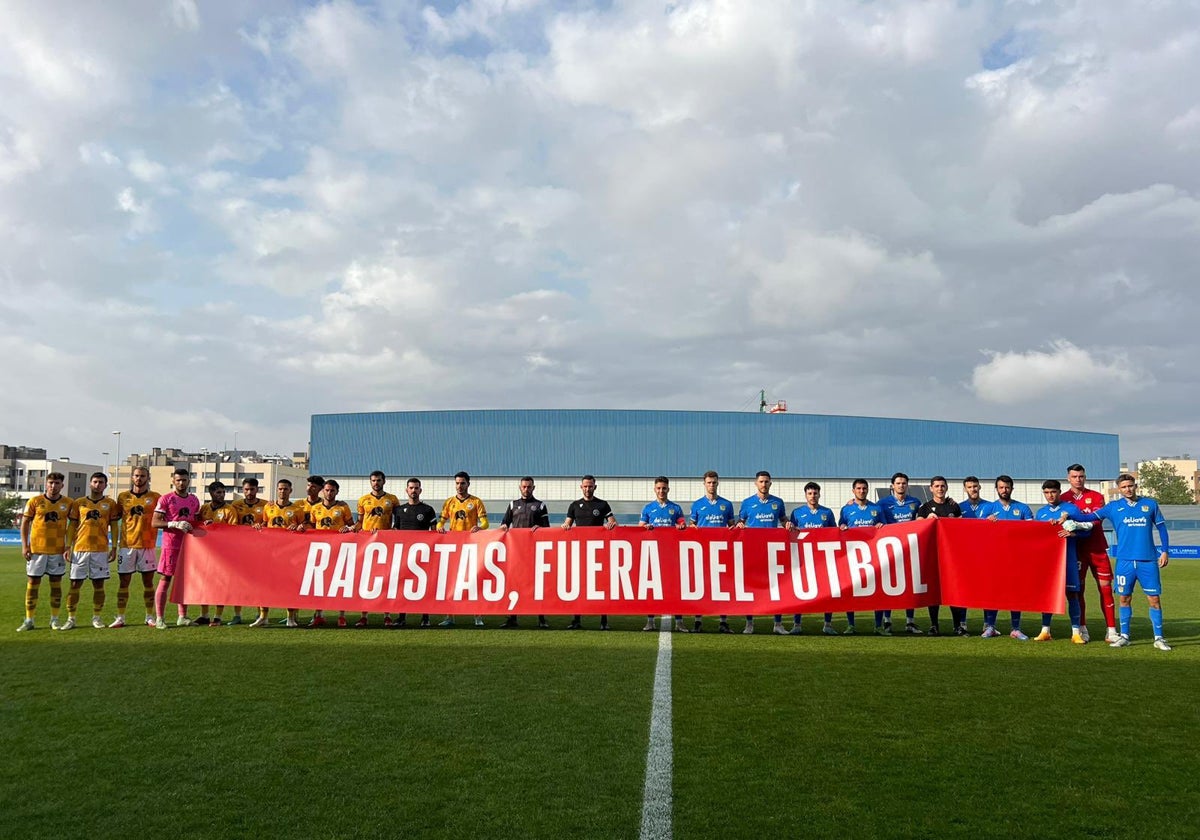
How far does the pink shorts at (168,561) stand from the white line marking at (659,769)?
6.73 metres

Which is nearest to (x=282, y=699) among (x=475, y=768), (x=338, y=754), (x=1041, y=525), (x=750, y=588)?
(x=338, y=754)

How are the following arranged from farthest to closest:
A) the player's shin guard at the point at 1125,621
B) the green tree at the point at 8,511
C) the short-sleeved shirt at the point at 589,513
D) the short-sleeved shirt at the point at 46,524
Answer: the green tree at the point at 8,511, the short-sleeved shirt at the point at 589,513, the short-sleeved shirt at the point at 46,524, the player's shin guard at the point at 1125,621

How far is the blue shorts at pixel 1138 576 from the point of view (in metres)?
9.14

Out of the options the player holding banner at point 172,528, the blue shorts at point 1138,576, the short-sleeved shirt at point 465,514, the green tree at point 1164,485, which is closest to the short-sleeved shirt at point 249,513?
the player holding banner at point 172,528

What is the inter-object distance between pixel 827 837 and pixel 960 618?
7.54 meters

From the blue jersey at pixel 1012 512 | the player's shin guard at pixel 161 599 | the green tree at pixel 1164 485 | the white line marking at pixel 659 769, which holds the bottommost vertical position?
the white line marking at pixel 659 769

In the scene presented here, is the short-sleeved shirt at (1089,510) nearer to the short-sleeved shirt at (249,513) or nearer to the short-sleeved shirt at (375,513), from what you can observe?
the short-sleeved shirt at (375,513)

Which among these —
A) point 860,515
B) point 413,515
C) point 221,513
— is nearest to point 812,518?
point 860,515

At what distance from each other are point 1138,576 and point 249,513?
11.0 meters

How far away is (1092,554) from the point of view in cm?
970

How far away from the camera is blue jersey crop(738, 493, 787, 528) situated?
1032 cm

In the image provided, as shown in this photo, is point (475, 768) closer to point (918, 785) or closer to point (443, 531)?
point (918, 785)

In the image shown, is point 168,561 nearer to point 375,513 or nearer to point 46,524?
point 46,524

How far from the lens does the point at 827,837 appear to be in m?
3.58
